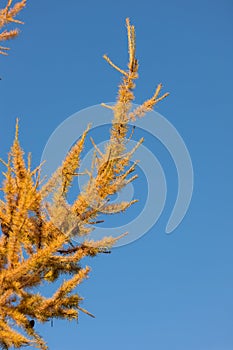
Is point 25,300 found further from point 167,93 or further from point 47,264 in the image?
point 167,93

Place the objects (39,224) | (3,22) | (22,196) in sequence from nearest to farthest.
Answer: (22,196), (39,224), (3,22)

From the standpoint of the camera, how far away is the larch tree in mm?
6527

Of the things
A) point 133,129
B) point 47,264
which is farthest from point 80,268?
point 133,129

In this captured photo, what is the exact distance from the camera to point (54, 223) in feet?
22.7

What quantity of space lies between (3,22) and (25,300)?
22.5 ft

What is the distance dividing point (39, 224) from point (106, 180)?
106 cm

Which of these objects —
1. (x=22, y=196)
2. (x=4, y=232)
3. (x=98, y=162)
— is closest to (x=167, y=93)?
(x=98, y=162)

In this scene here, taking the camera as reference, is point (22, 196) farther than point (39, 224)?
No

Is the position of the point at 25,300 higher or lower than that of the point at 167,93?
lower

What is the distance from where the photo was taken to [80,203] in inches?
270

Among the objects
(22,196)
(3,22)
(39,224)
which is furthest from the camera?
(3,22)

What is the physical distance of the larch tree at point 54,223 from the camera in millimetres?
6527

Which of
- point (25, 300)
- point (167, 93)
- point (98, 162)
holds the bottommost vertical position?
point (25, 300)

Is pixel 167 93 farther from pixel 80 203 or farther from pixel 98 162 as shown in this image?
pixel 80 203
